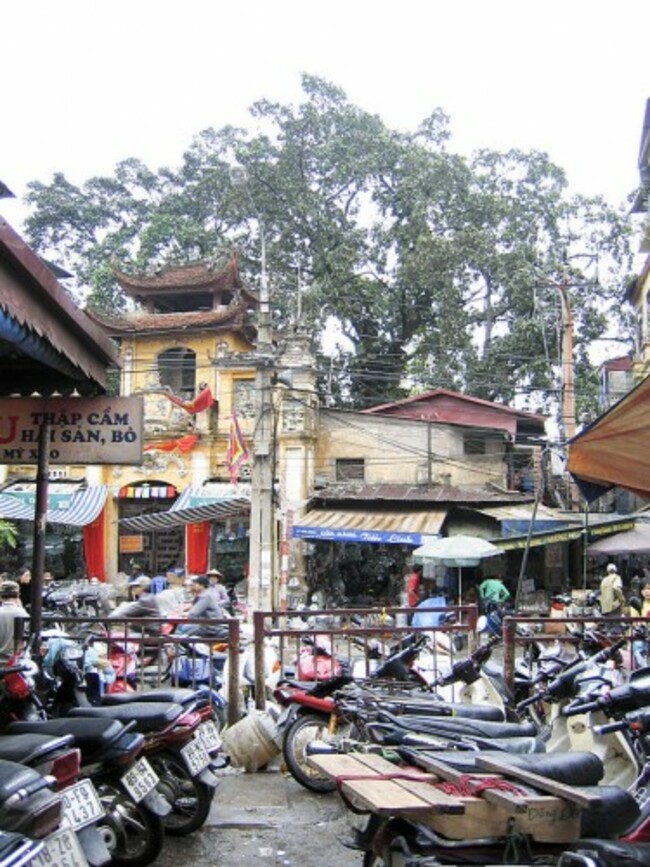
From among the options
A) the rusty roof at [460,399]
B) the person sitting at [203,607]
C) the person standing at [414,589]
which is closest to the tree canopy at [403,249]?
the rusty roof at [460,399]

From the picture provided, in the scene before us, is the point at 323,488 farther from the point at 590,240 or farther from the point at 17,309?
the point at 17,309

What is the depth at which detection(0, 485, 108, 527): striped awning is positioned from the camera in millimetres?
24297

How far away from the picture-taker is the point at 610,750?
4297 mm

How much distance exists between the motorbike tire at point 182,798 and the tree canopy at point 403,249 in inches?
998

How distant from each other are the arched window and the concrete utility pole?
419 inches

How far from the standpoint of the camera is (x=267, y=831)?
5289mm

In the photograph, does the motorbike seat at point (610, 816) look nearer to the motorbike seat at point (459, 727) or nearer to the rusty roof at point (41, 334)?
the motorbike seat at point (459, 727)

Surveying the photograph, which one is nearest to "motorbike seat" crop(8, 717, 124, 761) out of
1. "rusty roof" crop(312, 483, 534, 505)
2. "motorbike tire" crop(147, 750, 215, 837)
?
"motorbike tire" crop(147, 750, 215, 837)

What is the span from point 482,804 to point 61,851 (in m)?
1.54

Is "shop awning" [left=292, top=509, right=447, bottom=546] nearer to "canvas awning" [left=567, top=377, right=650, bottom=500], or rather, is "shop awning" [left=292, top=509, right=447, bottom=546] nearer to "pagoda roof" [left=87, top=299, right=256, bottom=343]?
"pagoda roof" [left=87, top=299, right=256, bottom=343]

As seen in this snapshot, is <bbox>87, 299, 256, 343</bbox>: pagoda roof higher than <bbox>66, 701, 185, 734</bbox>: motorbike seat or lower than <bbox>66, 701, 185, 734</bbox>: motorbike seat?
higher

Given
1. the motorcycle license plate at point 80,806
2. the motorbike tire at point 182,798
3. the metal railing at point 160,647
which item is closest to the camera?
the motorcycle license plate at point 80,806

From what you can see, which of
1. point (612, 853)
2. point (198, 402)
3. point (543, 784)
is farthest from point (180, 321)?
point (612, 853)

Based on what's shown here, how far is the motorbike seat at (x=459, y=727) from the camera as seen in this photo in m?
4.56
